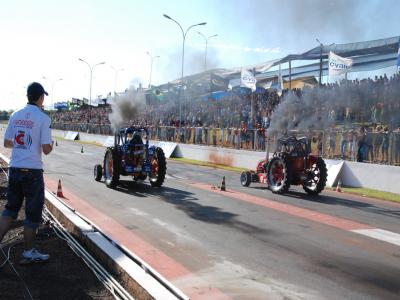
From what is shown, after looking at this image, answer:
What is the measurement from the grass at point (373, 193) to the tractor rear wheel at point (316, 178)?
1.84 m

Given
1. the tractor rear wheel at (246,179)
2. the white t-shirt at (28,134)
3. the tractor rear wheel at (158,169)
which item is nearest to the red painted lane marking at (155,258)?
the white t-shirt at (28,134)

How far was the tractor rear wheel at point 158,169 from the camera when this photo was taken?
42.1 ft

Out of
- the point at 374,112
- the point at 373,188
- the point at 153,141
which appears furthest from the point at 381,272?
the point at 153,141

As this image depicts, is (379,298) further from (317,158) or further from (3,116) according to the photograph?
(3,116)

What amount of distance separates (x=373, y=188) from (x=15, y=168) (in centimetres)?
1198

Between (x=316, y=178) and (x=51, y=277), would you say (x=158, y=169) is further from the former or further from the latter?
(x=51, y=277)

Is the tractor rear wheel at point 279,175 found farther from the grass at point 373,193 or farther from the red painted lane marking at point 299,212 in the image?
the grass at point 373,193

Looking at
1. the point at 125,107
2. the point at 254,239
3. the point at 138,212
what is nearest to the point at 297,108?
the point at 138,212

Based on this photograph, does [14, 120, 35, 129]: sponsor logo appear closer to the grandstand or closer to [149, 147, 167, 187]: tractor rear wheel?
[149, 147, 167, 187]: tractor rear wheel

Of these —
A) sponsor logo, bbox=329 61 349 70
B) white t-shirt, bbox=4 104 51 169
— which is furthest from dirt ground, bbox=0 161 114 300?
sponsor logo, bbox=329 61 349 70

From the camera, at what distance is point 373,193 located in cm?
1401

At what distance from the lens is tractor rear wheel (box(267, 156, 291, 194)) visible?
1235cm

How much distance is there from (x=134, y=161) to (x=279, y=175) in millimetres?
3866

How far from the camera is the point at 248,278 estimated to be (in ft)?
17.5
